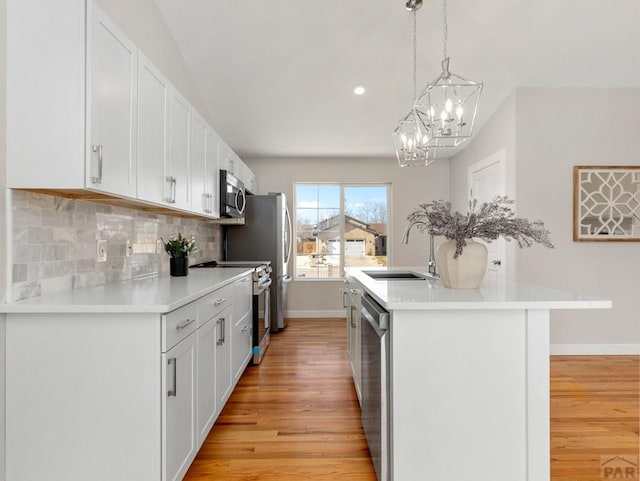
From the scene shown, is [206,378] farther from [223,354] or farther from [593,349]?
[593,349]

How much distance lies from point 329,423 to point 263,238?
2.68 metres

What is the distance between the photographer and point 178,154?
2.47 meters

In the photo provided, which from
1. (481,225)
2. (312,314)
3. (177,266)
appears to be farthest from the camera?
(312,314)

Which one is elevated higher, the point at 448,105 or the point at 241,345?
the point at 448,105

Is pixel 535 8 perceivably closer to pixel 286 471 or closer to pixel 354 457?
pixel 354 457

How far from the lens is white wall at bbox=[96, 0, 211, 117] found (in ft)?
7.70

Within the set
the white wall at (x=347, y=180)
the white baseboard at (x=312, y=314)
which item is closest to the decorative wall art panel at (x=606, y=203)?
the white wall at (x=347, y=180)

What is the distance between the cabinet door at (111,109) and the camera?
1.53 metres

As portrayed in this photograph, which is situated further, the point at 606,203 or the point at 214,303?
the point at 606,203

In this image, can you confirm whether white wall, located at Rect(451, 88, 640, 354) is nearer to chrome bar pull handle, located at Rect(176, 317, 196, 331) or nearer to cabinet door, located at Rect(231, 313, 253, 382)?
cabinet door, located at Rect(231, 313, 253, 382)

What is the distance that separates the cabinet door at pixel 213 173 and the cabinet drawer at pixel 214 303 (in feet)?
3.30

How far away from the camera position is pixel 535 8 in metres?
2.99

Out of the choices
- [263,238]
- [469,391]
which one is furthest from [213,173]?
[469,391]

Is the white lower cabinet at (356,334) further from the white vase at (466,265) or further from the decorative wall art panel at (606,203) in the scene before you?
the decorative wall art panel at (606,203)
